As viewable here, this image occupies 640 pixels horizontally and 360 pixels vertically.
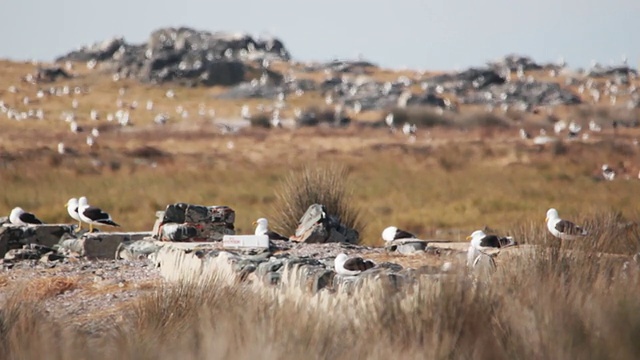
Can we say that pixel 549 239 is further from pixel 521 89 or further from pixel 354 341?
pixel 521 89

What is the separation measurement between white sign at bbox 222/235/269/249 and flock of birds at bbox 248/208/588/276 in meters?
1.67

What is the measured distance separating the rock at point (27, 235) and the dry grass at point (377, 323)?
10.3 metres

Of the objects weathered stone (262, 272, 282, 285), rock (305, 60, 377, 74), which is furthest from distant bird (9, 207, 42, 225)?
rock (305, 60, 377, 74)

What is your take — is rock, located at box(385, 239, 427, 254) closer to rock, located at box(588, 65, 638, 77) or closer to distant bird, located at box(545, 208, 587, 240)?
distant bird, located at box(545, 208, 587, 240)

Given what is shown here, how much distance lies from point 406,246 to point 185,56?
9112cm

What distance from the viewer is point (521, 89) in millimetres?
99875

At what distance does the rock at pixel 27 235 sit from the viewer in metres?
18.9

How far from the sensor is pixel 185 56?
105 m

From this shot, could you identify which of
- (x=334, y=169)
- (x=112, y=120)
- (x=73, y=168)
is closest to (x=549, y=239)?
(x=334, y=169)

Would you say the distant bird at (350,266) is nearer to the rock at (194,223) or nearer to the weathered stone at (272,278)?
the weathered stone at (272,278)

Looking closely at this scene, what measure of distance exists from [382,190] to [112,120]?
142 feet

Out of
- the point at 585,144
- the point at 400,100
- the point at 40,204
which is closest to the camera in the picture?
the point at 40,204

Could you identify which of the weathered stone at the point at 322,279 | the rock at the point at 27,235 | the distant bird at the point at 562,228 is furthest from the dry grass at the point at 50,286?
the distant bird at the point at 562,228

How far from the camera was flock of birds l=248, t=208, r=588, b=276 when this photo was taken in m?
11.8
